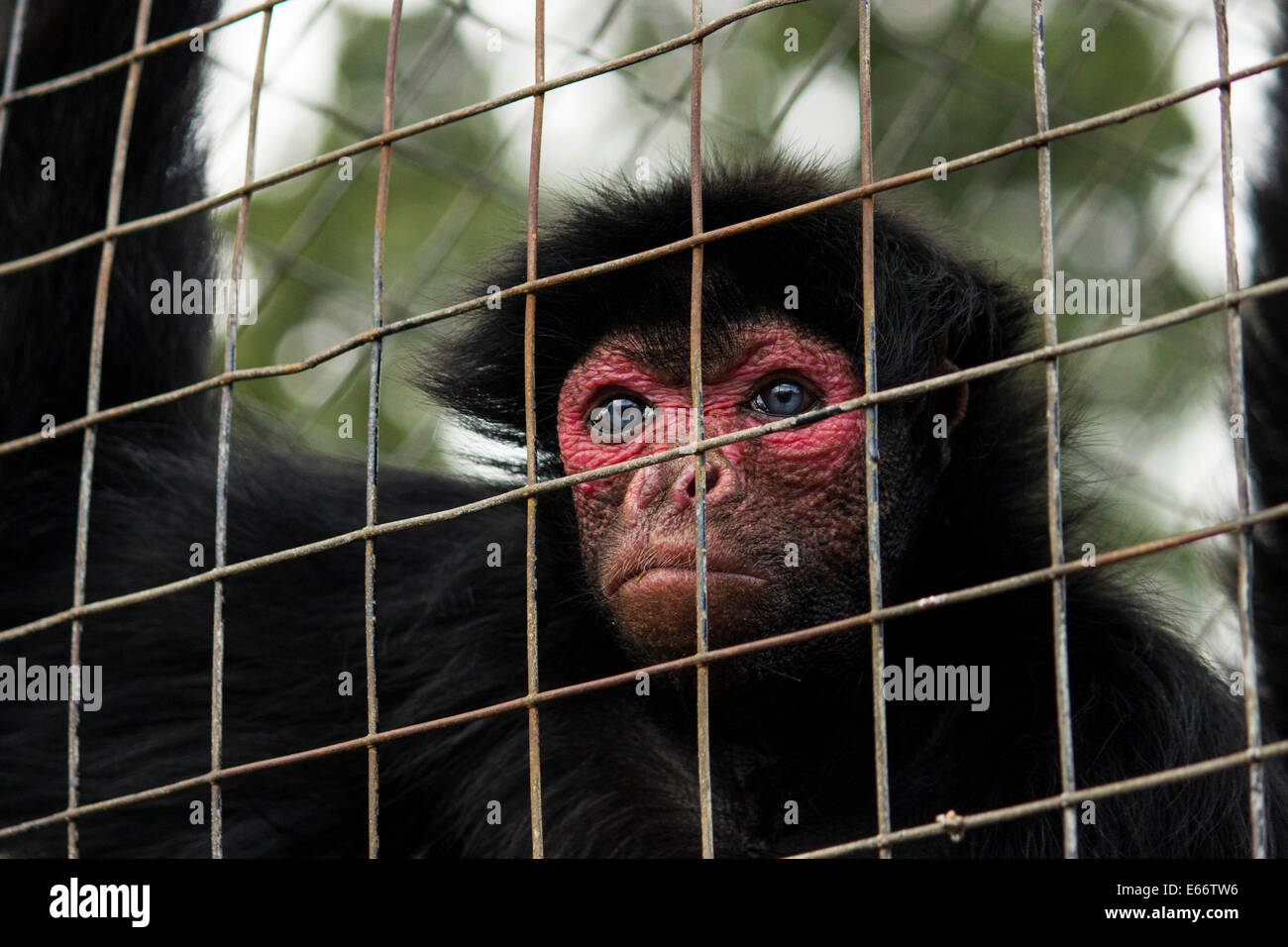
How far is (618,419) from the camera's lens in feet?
13.3

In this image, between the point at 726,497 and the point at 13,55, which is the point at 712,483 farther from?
the point at 13,55

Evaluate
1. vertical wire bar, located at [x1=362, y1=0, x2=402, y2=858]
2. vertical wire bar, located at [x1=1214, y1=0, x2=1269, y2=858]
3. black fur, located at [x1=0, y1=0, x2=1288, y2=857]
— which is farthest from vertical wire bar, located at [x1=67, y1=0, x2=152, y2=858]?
vertical wire bar, located at [x1=1214, y1=0, x2=1269, y2=858]

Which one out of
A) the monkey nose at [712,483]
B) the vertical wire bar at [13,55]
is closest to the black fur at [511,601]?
the vertical wire bar at [13,55]

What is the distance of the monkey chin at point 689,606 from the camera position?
3.50m

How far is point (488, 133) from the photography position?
23.6ft

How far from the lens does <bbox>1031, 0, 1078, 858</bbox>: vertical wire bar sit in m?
2.46

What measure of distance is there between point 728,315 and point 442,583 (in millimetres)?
1162

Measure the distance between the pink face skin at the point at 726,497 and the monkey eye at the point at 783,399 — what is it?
0.01 meters

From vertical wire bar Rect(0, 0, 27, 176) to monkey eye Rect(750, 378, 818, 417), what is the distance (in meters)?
2.40

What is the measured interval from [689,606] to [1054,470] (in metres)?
1.19

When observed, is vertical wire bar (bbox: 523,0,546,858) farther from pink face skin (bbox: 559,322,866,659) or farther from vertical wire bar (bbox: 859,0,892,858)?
vertical wire bar (bbox: 859,0,892,858)

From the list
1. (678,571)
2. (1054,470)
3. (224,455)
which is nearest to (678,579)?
(678,571)
